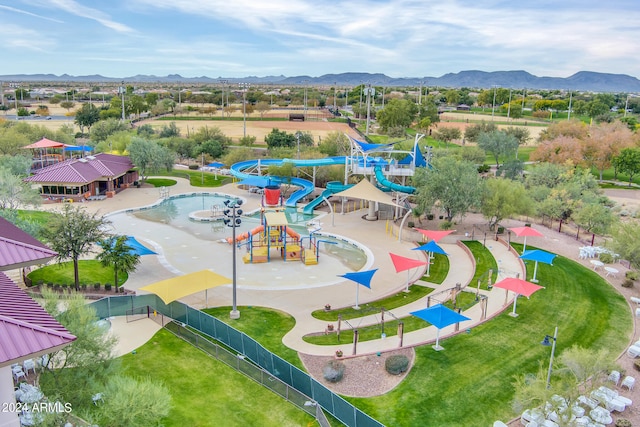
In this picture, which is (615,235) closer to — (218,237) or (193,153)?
(218,237)

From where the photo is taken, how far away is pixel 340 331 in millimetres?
24359

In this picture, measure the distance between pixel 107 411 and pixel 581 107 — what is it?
153m

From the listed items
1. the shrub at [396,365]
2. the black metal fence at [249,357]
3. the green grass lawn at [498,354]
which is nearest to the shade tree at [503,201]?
the green grass lawn at [498,354]

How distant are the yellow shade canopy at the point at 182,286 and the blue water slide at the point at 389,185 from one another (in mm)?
20855

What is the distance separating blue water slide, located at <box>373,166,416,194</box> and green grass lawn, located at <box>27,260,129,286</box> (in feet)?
74.4

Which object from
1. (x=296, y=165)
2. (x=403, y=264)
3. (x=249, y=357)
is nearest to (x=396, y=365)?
(x=249, y=357)

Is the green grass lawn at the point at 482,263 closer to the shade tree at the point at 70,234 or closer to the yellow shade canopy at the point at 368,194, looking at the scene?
the yellow shade canopy at the point at 368,194

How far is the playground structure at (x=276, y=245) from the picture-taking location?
113ft

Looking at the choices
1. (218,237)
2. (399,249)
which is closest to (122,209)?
(218,237)

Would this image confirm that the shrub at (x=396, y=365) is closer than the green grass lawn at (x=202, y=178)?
Yes

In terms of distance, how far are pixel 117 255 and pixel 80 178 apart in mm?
23956

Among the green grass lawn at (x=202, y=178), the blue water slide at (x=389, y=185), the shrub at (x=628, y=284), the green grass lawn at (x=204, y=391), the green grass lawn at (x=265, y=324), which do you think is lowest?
the green grass lawn at (x=204, y=391)

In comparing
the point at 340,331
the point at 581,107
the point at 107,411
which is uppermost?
the point at 581,107

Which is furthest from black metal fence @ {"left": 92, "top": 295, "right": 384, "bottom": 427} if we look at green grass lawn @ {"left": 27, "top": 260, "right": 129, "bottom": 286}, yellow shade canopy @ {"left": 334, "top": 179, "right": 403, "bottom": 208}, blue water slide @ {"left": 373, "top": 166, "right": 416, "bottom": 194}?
blue water slide @ {"left": 373, "top": 166, "right": 416, "bottom": 194}
